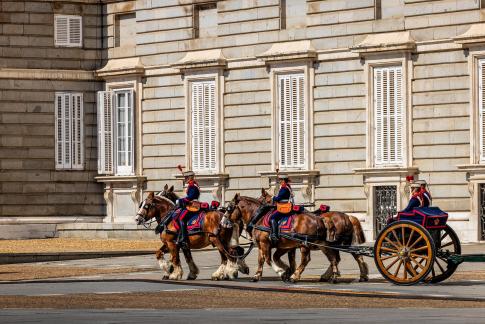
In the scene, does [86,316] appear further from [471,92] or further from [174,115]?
[174,115]

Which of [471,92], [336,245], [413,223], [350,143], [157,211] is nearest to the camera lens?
[413,223]

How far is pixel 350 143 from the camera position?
45.5m

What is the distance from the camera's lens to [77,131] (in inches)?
2053

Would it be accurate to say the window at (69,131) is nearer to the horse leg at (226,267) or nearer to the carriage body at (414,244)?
the horse leg at (226,267)

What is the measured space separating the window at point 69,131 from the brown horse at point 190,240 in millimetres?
20303

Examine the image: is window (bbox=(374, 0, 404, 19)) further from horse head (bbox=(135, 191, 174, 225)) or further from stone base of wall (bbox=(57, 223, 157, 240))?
horse head (bbox=(135, 191, 174, 225))

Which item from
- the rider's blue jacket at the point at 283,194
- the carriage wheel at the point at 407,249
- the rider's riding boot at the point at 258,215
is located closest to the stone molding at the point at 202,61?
the rider's blue jacket at the point at 283,194

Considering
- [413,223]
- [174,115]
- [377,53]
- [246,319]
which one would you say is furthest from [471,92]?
[246,319]

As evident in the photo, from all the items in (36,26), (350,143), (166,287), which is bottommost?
(166,287)

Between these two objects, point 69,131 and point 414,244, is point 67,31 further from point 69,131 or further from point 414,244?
point 414,244

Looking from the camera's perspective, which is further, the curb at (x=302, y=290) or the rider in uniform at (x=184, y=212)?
the rider in uniform at (x=184, y=212)

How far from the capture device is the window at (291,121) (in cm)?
4669

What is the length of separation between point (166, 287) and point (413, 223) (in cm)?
459

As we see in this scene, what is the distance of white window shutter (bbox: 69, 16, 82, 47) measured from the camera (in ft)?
171
